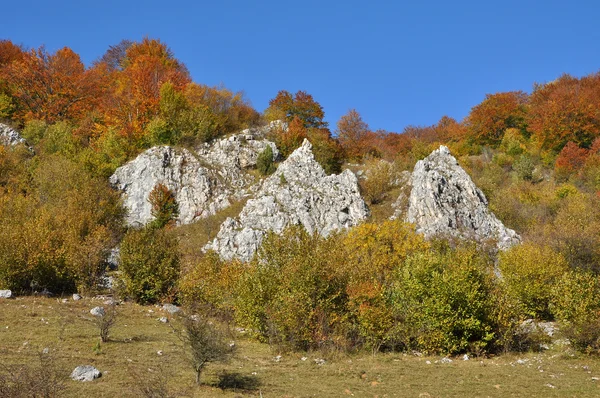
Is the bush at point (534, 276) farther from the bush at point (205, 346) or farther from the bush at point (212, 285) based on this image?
the bush at point (205, 346)

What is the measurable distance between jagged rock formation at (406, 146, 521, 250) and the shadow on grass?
30449mm

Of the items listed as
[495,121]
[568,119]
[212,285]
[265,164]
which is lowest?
[212,285]

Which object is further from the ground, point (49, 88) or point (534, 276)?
point (49, 88)

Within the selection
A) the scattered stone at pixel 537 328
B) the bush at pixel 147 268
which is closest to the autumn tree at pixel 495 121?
the scattered stone at pixel 537 328

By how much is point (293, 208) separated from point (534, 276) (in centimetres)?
2328

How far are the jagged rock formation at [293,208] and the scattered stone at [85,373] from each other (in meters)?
26.9

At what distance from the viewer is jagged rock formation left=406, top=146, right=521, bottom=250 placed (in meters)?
43.8

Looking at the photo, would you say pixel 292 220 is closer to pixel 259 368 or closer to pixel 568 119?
pixel 259 368

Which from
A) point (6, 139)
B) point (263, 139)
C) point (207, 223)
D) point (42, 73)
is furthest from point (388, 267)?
point (42, 73)

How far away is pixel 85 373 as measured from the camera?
14.1m

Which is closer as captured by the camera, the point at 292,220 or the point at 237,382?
the point at 237,382

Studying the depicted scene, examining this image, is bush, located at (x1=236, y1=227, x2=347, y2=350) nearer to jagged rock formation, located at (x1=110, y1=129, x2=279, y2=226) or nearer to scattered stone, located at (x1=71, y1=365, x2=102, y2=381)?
scattered stone, located at (x1=71, y1=365, x2=102, y2=381)

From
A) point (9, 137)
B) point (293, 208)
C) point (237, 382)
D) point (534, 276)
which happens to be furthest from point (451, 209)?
point (9, 137)

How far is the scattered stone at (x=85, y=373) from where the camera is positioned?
13.9 meters
